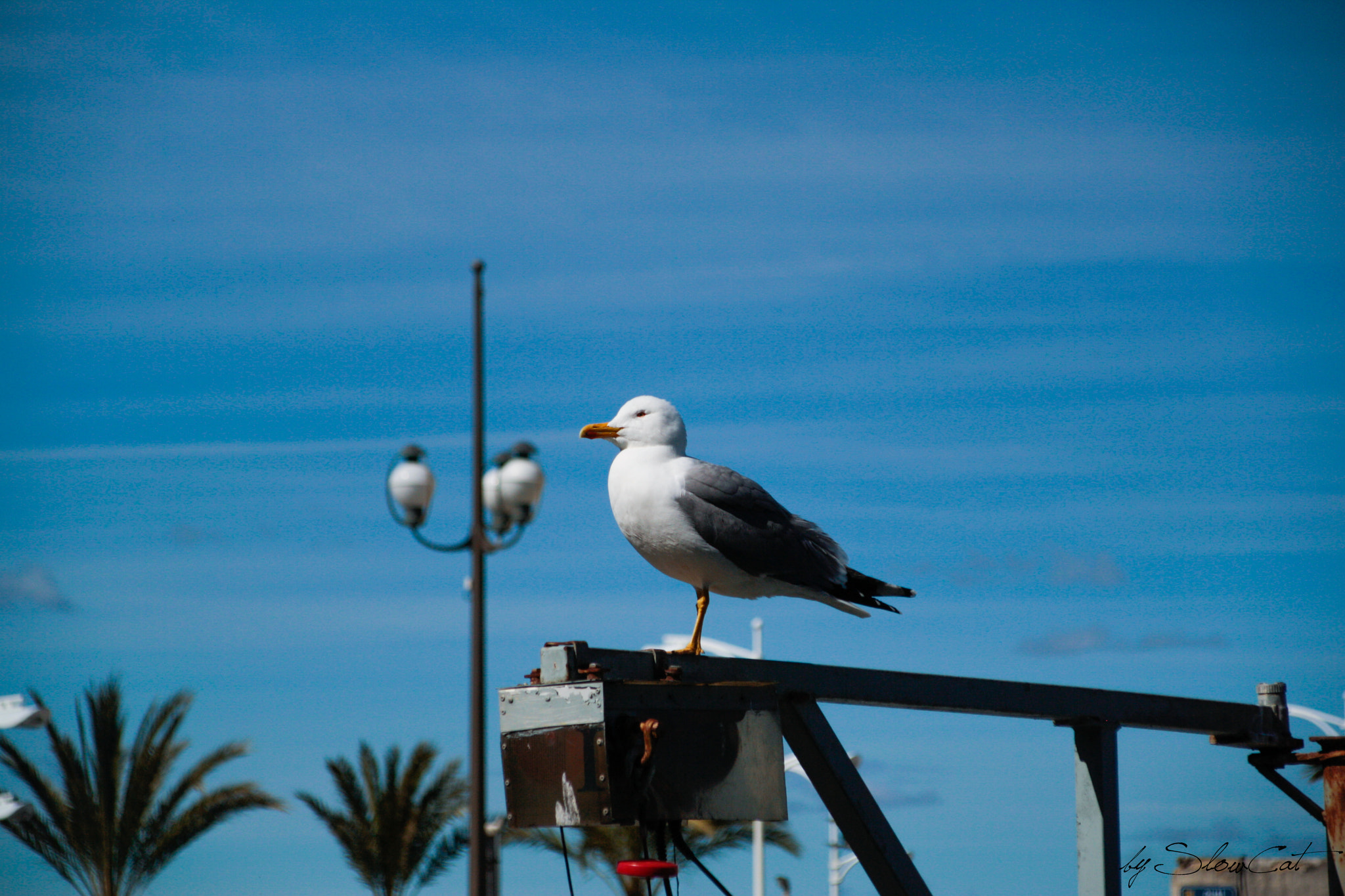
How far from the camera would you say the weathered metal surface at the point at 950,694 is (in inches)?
145

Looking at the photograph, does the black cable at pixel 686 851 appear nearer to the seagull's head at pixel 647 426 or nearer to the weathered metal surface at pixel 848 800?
the weathered metal surface at pixel 848 800

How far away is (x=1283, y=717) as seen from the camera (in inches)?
223

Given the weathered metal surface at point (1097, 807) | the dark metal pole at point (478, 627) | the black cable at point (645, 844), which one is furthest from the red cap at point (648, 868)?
the dark metal pole at point (478, 627)

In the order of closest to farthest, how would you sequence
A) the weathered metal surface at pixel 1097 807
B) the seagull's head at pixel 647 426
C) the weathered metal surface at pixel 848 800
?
the weathered metal surface at pixel 848 800 < the weathered metal surface at pixel 1097 807 < the seagull's head at pixel 647 426

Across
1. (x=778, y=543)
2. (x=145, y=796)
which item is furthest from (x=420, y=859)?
(x=778, y=543)

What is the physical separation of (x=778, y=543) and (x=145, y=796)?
38.2 feet

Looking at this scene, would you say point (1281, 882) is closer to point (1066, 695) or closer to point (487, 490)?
point (1066, 695)

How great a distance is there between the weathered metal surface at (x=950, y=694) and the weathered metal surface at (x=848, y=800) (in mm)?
74

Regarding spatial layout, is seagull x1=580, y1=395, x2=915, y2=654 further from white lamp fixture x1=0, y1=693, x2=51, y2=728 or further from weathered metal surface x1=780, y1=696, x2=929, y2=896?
white lamp fixture x1=0, y1=693, x2=51, y2=728

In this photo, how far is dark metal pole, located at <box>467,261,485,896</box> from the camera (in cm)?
823

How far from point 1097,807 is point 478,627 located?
444 cm

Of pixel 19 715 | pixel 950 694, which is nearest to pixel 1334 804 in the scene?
pixel 950 694

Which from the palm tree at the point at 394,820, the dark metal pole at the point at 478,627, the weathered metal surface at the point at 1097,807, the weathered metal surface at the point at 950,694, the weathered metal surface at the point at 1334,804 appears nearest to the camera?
the weathered metal surface at the point at 950,694

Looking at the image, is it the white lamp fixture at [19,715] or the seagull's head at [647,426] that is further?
the white lamp fixture at [19,715]
